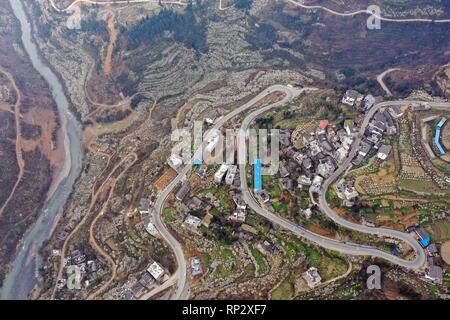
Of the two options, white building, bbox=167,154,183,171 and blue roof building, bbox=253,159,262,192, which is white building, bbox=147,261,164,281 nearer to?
white building, bbox=167,154,183,171

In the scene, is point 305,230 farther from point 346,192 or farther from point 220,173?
point 220,173

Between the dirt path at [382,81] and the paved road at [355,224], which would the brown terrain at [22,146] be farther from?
the dirt path at [382,81]

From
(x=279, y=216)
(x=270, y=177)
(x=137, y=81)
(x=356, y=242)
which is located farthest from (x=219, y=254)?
(x=137, y=81)

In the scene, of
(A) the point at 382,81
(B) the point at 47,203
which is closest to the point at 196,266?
(B) the point at 47,203

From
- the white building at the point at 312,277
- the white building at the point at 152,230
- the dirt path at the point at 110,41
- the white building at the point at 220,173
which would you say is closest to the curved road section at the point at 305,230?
the white building at the point at 152,230

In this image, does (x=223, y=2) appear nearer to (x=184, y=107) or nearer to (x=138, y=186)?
(x=184, y=107)

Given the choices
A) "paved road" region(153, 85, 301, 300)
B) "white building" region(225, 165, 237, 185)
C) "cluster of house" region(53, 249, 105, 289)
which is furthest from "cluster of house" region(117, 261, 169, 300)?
"white building" region(225, 165, 237, 185)
